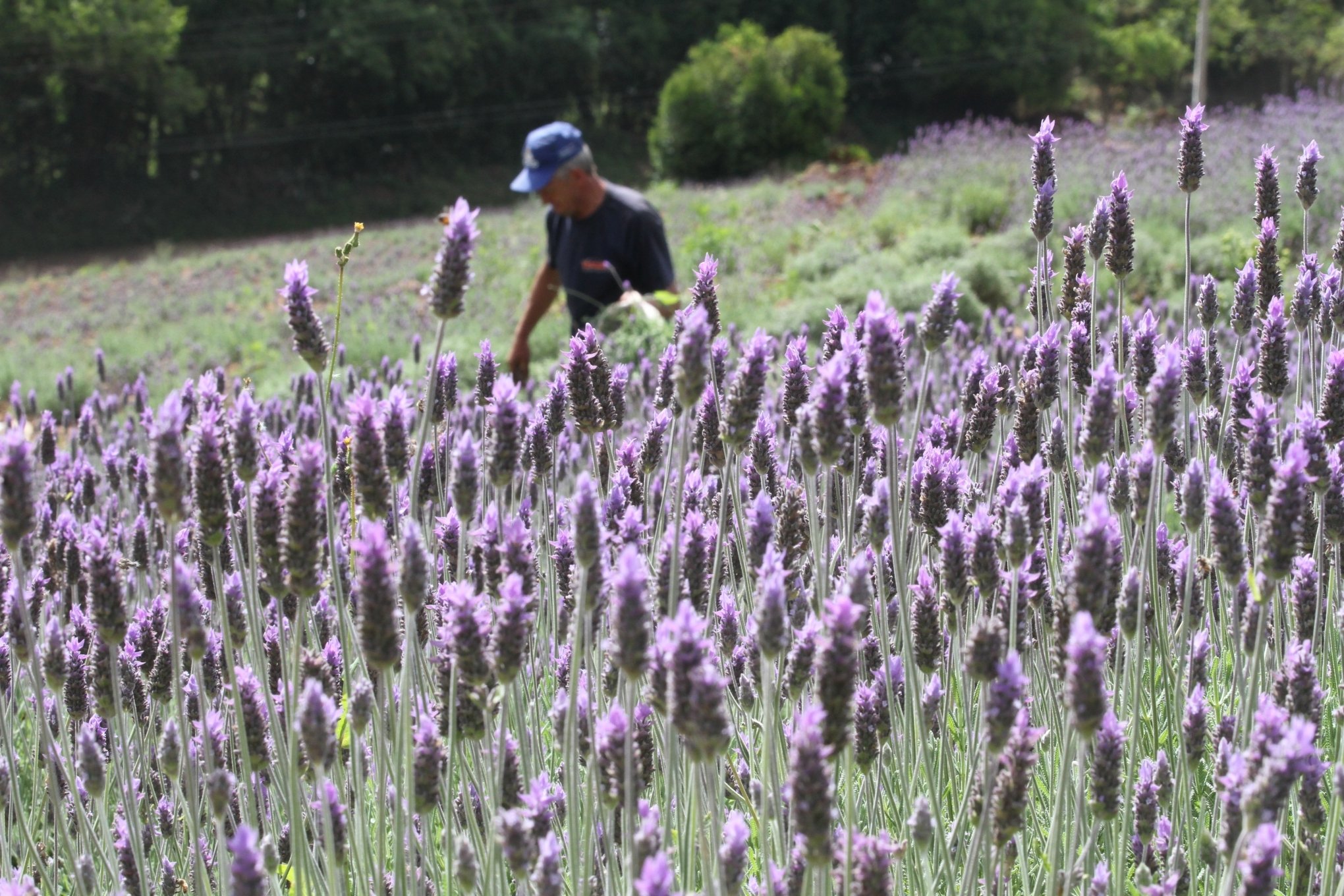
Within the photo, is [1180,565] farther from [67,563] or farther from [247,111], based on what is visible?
[247,111]

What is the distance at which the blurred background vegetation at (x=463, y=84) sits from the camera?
A: 2889 cm

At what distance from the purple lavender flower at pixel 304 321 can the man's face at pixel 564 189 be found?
4.83m

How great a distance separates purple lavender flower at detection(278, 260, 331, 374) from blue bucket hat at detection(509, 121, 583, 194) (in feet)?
15.5

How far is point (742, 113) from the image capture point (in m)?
28.6

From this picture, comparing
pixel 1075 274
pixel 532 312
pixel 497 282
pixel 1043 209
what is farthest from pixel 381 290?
pixel 1043 209

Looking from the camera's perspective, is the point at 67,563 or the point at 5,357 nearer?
the point at 67,563

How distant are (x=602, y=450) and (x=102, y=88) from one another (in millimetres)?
30896

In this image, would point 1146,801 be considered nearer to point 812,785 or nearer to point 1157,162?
point 812,785

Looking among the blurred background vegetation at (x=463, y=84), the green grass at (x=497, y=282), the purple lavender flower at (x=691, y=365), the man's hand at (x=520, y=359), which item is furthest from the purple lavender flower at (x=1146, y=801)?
the blurred background vegetation at (x=463, y=84)

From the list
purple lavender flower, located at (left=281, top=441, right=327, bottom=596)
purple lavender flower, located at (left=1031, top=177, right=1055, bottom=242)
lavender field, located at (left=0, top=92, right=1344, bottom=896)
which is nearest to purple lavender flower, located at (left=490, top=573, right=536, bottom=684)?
lavender field, located at (left=0, top=92, right=1344, bottom=896)

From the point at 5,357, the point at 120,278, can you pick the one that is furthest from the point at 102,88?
the point at 5,357

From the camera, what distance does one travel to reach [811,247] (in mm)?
12562

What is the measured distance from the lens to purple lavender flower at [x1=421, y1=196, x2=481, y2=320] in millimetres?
1416

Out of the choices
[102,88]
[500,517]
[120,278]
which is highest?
[102,88]
